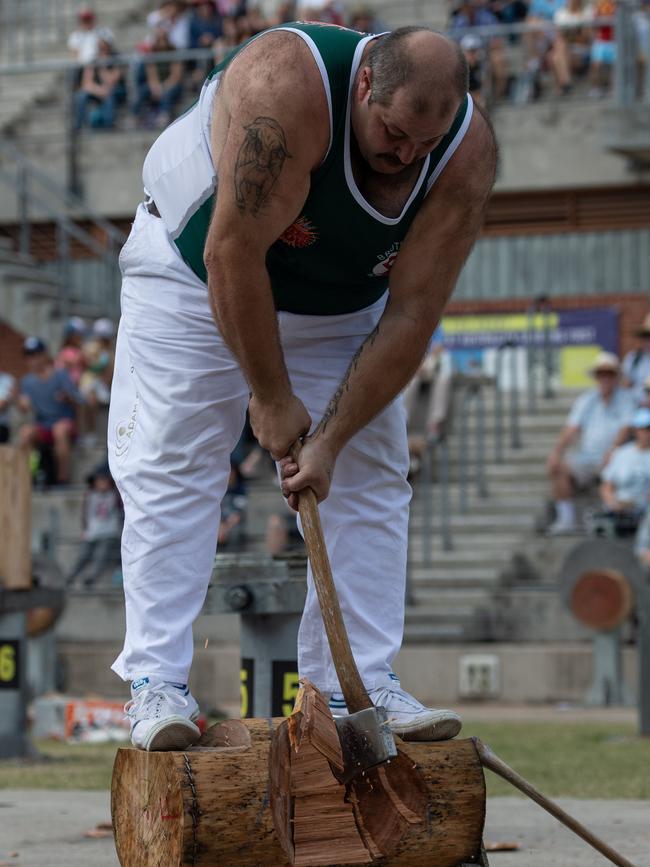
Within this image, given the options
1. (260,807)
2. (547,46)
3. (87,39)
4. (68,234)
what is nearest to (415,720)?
(260,807)

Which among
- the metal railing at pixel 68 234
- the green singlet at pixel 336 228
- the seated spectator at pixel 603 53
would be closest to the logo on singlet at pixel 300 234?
the green singlet at pixel 336 228

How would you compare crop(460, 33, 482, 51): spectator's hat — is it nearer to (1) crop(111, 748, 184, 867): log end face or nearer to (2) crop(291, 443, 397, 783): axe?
(2) crop(291, 443, 397, 783): axe

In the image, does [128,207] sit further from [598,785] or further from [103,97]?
[598,785]

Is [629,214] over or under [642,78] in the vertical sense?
under

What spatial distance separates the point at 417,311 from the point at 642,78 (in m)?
15.2

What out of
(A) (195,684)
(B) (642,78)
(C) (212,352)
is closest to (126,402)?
(C) (212,352)

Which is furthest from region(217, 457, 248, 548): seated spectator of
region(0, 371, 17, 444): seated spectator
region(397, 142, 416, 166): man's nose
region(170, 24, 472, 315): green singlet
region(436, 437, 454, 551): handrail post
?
region(397, 142, 416, 166): man's nose

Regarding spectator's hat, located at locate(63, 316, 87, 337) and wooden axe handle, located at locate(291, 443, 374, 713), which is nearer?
wooden axe handle, located at locate(291, 443, 374, 713)

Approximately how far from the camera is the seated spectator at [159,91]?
21031mm

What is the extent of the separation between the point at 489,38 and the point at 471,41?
0.81 feet

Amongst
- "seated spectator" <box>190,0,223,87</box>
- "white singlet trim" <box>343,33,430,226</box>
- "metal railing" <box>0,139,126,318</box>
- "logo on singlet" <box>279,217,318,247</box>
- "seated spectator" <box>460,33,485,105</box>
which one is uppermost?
"seated spectator" <box>190,0,223,87</box>

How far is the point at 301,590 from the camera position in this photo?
6.02 meters

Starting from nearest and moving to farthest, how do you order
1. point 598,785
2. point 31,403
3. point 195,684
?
1. point 598,785
2. point 195,684
3. point 31,403

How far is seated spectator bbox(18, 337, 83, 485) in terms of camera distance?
17.4m
